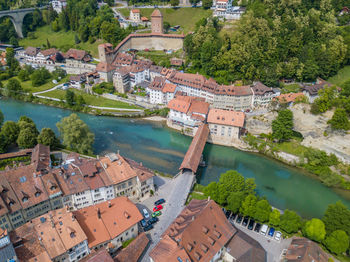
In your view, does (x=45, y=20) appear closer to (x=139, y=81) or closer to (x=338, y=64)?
(x=139, y=81)

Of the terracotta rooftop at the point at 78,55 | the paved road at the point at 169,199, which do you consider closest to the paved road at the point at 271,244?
the paved road at the point at 169,199

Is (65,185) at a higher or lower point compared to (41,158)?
lower

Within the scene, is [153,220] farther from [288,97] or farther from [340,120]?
[288,97]

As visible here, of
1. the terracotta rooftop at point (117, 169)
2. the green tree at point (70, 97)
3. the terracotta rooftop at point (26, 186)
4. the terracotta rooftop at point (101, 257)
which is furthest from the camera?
the green tree at point (70, 97)

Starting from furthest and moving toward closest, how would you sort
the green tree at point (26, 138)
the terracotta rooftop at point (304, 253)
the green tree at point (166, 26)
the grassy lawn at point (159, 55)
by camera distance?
the green tree at point (166, 26) → the grassy lawn at point (159, 55) → the green tree at point (26, 138) → the terracotta rooftop at point (304, 253)

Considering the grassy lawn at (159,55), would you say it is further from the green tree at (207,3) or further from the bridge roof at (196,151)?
the bridge roof at (196,151)

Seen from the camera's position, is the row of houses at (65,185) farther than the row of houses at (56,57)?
No

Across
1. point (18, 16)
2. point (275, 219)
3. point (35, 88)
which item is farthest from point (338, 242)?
point (18, 16)
